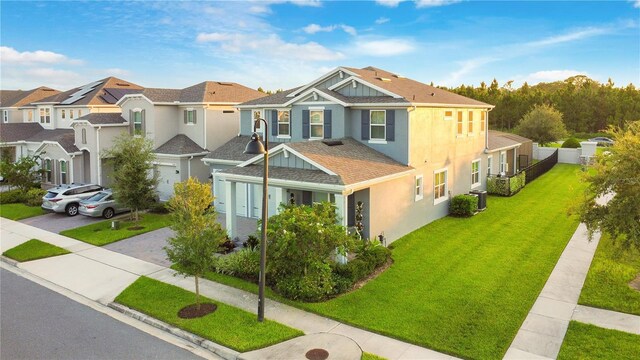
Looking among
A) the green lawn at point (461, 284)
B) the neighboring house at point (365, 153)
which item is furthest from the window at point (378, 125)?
the green lawn at point (461, 284)

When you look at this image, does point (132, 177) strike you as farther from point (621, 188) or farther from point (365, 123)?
point (621, 188)

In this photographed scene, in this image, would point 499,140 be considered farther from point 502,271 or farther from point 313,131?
point 502,271

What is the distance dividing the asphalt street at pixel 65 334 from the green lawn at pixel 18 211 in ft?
42.3

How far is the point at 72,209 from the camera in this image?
25594 millimetres

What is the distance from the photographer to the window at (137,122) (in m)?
29.6

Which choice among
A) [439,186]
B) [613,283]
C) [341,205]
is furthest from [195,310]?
[439,186]

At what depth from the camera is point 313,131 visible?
22234 millimetres

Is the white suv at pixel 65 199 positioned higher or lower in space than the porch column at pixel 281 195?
lower

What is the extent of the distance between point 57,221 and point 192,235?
1544 centimetres

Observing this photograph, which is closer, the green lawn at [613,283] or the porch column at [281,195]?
the green lawn at [613,283]

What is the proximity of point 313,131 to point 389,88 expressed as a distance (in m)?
4.02

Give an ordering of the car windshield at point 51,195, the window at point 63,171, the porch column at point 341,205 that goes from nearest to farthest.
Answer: the porch column at point 341,205 < the car windshield at point 51,195 < the window at point 63,171

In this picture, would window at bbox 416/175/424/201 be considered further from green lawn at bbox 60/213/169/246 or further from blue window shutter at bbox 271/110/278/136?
green lawn at bbox 60/213/169/246

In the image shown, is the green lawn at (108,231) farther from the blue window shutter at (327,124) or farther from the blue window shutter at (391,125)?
the blue window shutter at (391,125)
